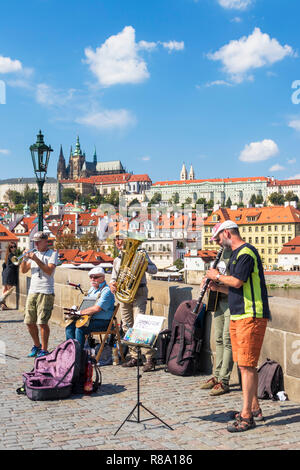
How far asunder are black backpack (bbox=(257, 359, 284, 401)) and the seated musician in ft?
6.83

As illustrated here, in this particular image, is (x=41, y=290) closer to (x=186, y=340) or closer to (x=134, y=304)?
(x=134, y=304)

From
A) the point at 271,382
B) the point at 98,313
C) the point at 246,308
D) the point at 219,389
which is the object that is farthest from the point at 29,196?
the point at 246,308

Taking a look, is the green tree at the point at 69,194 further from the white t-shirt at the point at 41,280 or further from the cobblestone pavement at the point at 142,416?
the cobblestone pavement at the point at 142,416

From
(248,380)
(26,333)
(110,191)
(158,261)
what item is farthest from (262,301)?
(110,191)

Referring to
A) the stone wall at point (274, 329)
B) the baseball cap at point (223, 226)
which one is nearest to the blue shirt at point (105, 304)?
the stone wall at point (274, 329)

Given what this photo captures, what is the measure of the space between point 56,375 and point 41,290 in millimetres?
1864

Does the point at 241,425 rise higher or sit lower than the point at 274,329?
lower

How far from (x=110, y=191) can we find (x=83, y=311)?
7613 inches

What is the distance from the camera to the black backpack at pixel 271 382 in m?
5.38

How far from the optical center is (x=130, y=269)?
683 cm

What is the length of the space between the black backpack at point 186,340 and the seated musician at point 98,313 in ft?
2.78
